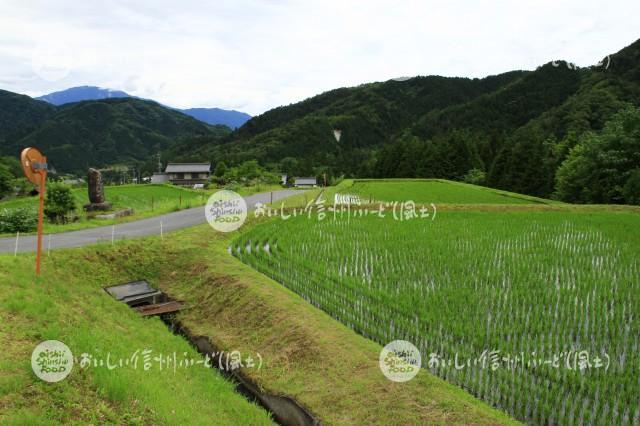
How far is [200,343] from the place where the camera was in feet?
26.4

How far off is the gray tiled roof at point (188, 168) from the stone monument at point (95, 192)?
168 ft

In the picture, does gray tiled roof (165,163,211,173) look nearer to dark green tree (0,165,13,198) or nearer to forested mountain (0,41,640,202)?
forested mountain (0,41,640,202)

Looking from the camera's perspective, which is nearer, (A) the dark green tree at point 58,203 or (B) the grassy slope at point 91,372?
(B) the grassy slope at point 91,372

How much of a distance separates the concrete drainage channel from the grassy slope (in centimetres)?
23

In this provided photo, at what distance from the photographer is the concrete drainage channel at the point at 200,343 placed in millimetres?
5734

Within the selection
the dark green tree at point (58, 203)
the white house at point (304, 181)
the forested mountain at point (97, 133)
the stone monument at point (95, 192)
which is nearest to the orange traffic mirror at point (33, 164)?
the dark green tree at point (58, 203)

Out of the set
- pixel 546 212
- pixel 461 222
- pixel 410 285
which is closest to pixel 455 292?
pixel 410 285

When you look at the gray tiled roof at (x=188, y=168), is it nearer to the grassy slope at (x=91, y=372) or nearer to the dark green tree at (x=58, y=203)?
the dark green tree at (x=58, y=203)

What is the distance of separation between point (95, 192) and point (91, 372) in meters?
17.4

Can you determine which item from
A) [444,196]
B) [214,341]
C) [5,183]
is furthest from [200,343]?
[5,183]

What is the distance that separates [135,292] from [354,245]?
669 centimetres

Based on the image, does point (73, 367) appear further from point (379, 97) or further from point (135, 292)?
point (379, 97)

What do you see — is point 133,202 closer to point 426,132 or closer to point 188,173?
point 188,173

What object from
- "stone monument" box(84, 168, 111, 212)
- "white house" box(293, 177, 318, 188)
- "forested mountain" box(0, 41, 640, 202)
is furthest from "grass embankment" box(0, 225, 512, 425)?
"white house" box(293, 177, 318, 188)
